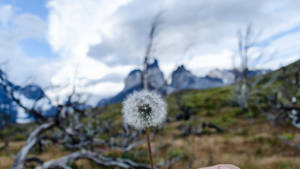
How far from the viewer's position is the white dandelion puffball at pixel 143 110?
2.25 m

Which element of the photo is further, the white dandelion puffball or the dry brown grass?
the dry brown grass

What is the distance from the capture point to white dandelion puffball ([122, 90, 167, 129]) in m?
2.25

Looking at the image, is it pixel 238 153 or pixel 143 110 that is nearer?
pixel 143 110

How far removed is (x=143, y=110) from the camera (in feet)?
7.62

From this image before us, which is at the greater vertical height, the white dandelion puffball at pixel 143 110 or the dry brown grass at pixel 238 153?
the white dandelion puffball at pixel 143 110

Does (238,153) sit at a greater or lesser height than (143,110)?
lesser

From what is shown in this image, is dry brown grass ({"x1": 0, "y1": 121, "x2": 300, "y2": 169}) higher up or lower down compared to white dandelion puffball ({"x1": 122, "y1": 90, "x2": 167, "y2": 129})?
lower down

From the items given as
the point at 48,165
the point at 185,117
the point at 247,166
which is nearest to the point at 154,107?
the point at 48,165

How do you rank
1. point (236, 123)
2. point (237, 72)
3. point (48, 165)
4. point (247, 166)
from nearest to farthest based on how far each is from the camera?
point (48, 165) → point (247, 166) → point (236, 123) → point (237, 72)

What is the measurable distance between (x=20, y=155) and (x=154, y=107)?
5.38 meters

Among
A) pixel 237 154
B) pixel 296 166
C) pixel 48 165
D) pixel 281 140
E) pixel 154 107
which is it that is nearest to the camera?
pixel 154 107

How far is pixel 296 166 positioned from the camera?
6.59m

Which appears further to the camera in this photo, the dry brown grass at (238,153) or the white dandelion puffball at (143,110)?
the dry brown grass at (238,153)

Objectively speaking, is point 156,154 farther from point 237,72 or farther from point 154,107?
point 237,72
